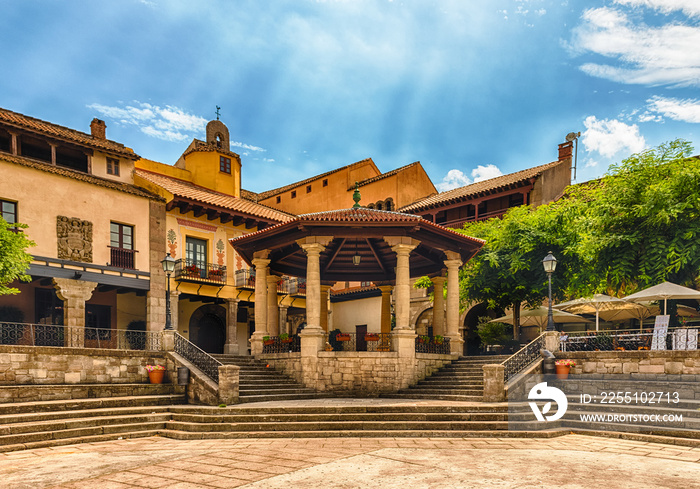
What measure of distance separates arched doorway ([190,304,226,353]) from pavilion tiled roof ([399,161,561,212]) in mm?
14385

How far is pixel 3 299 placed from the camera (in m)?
22.7

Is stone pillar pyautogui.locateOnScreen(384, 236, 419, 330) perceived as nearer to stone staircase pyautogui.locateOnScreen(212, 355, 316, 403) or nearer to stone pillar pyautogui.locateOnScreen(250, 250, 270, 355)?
stone staircase pyautogui.locateOnScreen(212, 355, 316, 403)

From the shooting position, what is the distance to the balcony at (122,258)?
79.6 feet

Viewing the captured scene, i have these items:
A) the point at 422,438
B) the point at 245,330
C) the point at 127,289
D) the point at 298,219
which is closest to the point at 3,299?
the point at 127,289

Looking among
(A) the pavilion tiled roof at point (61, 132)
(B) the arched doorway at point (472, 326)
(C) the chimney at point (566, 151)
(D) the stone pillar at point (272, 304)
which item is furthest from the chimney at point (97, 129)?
(C) the chimney at point (566, 151)

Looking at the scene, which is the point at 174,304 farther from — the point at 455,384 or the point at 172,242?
the point at 455,384

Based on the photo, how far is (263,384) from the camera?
16.6m

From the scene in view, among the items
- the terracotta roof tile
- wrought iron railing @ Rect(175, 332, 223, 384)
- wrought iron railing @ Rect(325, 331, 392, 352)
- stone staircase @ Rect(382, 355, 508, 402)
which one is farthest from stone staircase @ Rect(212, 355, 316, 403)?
the terracotta roof tile

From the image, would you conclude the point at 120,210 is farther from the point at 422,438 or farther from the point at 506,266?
the point at 422,438

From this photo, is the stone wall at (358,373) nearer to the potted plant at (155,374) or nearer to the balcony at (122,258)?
the potted plant at (155,374)


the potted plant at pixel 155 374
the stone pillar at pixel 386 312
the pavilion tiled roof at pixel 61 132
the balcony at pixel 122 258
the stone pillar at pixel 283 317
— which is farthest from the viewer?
the stone pillar at pixel 283 317

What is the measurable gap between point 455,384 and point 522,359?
2.03m

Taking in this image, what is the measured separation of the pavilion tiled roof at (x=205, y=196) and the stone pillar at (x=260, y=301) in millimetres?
8784

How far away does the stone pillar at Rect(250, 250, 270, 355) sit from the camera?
63.2 feet
